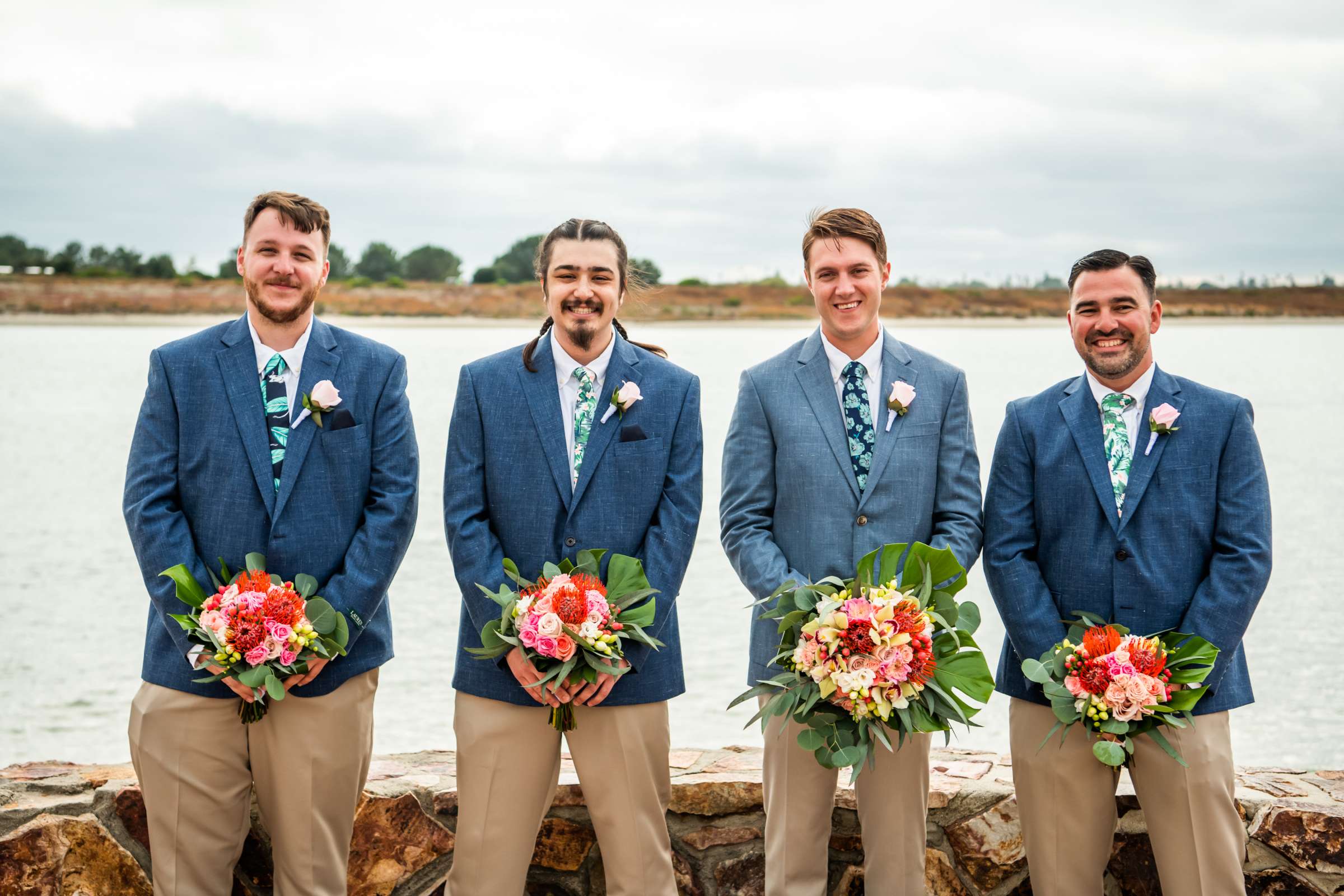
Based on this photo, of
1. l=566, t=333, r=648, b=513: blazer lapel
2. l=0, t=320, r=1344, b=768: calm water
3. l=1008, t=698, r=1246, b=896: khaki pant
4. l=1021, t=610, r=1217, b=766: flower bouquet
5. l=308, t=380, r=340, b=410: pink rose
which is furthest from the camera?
l=0, t=320, r=1344, b=768: calm water

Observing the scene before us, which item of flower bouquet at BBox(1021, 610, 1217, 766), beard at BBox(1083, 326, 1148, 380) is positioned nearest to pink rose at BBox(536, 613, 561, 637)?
flower bouquet at BBox(1021, 610, 1217, 766)

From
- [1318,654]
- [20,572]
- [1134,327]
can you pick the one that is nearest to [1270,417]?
[1318,654]

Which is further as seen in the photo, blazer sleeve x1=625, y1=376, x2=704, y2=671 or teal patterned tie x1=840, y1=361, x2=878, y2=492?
teal patterned tie x1=840, y1=361, x2=878, y2=492

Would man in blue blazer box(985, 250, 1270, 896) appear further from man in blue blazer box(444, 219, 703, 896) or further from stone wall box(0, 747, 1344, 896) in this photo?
man in blue blazer box(444, 219, 703, 896)


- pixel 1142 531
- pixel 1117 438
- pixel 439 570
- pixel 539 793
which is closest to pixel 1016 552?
pixel 1142 531

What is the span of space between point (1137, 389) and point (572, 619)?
6.28 feet

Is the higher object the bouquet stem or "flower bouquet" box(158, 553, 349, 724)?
"flower bouquet" box(158, 553, 349, 724)

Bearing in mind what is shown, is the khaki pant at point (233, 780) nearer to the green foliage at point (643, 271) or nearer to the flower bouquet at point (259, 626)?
the flower bouquet at point (259, 626)

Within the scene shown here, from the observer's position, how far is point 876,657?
10.2ft

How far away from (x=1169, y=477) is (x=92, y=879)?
3.62 meters

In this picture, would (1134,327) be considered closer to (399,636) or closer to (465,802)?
(465,802)

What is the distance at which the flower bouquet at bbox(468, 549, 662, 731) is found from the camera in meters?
3.20

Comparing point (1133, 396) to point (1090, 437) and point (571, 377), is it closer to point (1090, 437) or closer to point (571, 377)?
point (1090, 437)

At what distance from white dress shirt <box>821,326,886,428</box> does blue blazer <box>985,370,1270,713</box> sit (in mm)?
453
